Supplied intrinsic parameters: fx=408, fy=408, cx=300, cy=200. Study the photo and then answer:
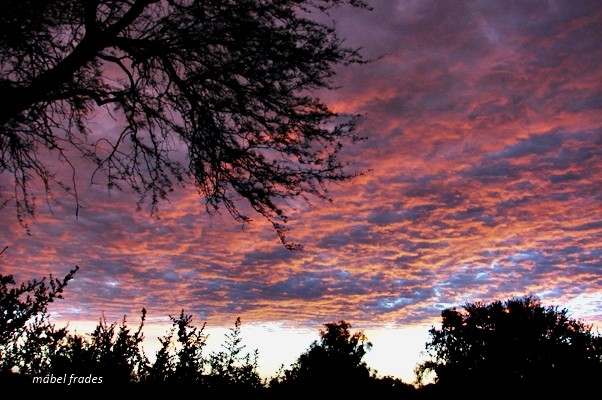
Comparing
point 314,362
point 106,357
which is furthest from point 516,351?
point 106,357

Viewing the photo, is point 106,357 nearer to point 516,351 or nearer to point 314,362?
point 314,362

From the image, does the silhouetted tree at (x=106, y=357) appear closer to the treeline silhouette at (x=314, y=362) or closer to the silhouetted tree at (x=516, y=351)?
the treeline silhouette at (x=314, y=362)

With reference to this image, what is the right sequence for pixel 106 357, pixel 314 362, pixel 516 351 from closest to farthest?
pixel 106 357 → pixel 314 362 → pixel 516 351

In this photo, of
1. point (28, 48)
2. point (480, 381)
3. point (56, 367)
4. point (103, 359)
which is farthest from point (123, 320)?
point (480, 381)

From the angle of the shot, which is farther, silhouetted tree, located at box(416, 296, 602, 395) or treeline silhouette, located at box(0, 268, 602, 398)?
silhouetted tree, located at box(416, 296, 602, 395)

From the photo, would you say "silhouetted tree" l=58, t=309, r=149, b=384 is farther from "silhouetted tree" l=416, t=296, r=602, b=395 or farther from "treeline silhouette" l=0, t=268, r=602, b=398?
"silhouetted tree" l=416, t=296, r=602, b=395

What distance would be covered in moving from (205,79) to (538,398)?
69.0 feet

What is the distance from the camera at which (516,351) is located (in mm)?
28125

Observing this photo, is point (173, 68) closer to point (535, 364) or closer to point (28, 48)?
point (28, 48)

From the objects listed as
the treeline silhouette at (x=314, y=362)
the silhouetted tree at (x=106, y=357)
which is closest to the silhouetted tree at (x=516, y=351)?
the treeline silhouette at (x=314, y=362)

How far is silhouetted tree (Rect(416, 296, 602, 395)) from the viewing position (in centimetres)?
2266

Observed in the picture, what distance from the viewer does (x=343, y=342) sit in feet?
147

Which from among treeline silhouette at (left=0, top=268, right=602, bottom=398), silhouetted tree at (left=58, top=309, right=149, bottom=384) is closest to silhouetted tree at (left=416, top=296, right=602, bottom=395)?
treeline silhouette at (left=0, top=268, right=602, bottom=398)

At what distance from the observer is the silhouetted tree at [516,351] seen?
74.3ft
